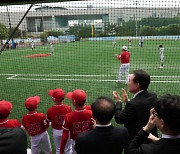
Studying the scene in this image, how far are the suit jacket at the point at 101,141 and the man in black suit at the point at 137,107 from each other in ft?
1.77

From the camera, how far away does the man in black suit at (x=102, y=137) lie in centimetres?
236

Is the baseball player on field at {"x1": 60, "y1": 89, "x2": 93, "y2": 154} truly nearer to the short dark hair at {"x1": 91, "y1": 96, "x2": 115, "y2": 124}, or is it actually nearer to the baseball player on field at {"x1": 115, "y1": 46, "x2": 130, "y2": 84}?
the short dark hair at {"x1": 91, "y1": 96, "x2": 115, "y2": 124}

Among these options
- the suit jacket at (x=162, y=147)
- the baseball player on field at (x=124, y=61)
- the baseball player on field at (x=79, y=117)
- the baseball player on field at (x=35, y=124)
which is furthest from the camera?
the baseball player on field at (x=124, y=61)

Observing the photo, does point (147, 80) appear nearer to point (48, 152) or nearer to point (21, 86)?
point (48, 152)

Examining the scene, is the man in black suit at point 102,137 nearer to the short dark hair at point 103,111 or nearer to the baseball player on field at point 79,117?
the short dark hair at point 103,111

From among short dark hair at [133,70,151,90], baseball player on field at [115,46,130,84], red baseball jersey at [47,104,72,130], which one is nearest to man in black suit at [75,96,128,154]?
short dark hair at [133,70,151,90]

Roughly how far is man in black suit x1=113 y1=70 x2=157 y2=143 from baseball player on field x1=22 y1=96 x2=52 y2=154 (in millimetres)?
1529

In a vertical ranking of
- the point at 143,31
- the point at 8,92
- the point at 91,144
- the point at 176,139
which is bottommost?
the point at 8,92

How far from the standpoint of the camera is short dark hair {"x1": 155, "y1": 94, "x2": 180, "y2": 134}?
6.17ft

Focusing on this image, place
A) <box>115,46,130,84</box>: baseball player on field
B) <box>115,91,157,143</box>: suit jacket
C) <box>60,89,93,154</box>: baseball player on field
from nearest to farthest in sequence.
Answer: <box>115,91,157,143</box>: suit jacket < <box>60,89,93,154</box>: baseball player on field < <box>115,46,130,84</box>: baseball player on field

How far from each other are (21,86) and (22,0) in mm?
7910

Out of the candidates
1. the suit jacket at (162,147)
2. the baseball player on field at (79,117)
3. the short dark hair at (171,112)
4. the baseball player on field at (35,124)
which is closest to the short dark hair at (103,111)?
the suit jacket at (162,147)

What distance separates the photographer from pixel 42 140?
13.9 ft

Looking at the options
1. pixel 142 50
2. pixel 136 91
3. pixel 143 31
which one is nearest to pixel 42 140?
pixel 136 91
